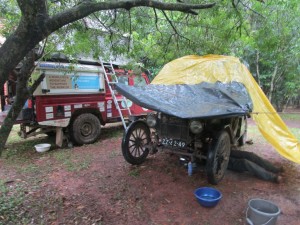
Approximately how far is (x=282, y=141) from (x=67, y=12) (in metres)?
3.90

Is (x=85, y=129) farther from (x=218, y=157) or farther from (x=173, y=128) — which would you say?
(x=218, y=157)

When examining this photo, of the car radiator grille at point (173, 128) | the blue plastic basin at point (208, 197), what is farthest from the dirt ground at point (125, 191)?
the car radiator grille at point (173, 128)

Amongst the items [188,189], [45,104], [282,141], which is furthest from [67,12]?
[282,141]

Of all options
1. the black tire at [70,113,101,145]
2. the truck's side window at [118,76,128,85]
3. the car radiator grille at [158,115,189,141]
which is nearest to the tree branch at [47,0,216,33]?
the car radiator grille at [158,115,189,141]

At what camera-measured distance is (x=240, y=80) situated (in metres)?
4.60

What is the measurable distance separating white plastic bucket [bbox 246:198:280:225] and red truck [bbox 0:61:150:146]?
3.30 metres

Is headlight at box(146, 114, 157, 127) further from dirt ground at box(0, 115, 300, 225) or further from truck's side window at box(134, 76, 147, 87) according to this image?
truck's side window at box(134, 76, 147, 87)

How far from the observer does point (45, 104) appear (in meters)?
5.45

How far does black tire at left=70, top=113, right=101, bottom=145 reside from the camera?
6070mm

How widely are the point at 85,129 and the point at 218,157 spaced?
3.84m

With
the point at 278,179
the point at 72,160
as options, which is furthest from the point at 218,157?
the point at 72,160

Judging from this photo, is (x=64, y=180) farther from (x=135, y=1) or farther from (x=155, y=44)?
(x=155, y=44)

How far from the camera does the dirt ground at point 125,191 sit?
3054 millimetres

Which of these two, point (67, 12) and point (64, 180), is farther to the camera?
point (64, 180)
